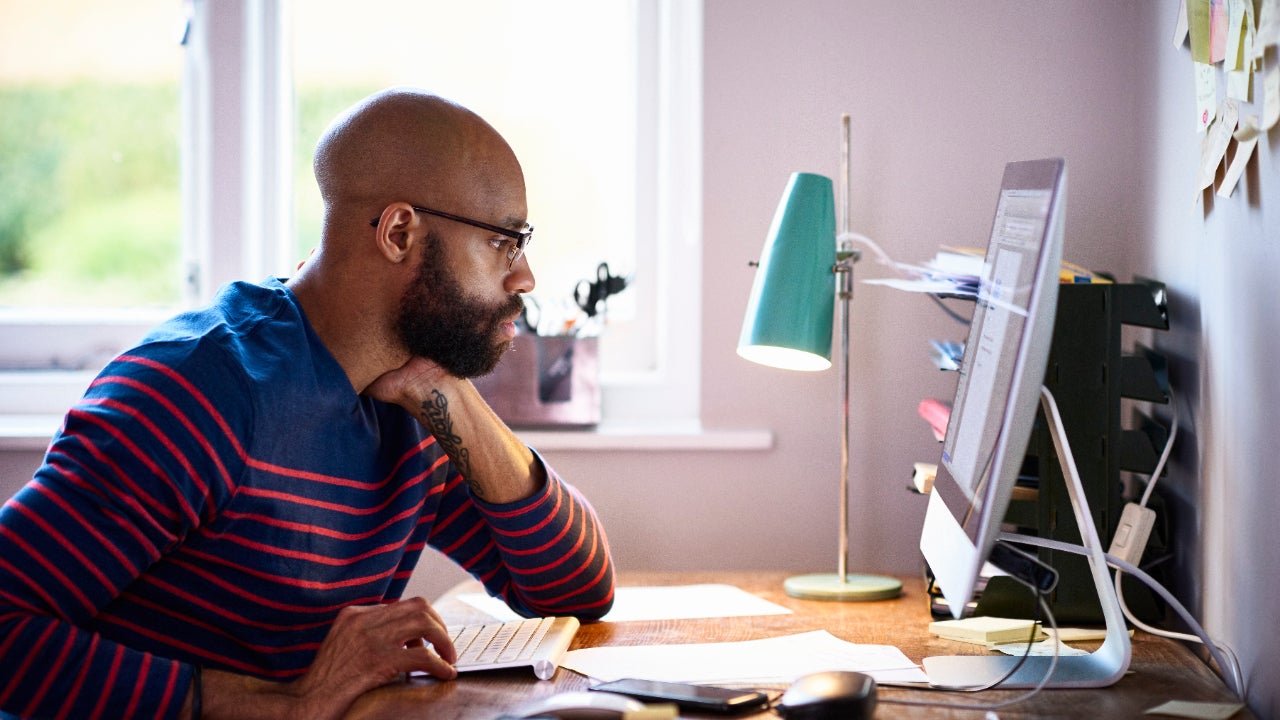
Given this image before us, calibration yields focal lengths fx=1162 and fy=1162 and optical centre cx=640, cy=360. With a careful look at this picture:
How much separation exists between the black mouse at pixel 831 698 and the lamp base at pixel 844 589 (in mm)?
598

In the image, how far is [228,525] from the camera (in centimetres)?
116

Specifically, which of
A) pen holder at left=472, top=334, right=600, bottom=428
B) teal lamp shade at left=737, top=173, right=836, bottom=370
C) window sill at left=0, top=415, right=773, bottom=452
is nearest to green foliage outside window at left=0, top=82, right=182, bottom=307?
window sill at left=0, top=415, right=773, bottom=452

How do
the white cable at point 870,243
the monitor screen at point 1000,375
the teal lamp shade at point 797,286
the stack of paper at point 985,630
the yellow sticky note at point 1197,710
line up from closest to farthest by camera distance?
the monitor screen at point 1000,375, the yellow sticky note at point 1197,710, the stack of paper at point 985,630, the teal lamp shade at point 797,286, the white cable at point 870,243

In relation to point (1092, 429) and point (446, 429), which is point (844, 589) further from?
point (446, 429)

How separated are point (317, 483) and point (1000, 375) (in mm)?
695

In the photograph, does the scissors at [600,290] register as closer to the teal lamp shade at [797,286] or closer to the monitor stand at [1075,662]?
the teal lamp shade at [797,286]

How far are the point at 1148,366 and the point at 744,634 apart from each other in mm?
579

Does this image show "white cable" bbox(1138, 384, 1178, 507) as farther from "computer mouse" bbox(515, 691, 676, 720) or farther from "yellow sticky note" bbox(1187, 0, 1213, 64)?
"computer mouse" bbox(515, 691, 676, 720)

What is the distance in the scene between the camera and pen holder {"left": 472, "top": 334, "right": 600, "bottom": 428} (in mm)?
1890

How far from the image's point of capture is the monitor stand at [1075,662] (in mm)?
1044

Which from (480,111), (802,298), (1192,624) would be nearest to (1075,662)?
(1192,624)

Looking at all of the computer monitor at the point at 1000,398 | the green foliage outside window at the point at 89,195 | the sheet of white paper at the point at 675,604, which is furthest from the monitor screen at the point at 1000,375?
the green foliage outside window at the point at 89,195

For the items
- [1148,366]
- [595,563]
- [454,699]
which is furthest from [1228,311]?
[454,699]

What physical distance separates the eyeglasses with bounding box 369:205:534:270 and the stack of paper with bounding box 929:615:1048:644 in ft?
2.10
